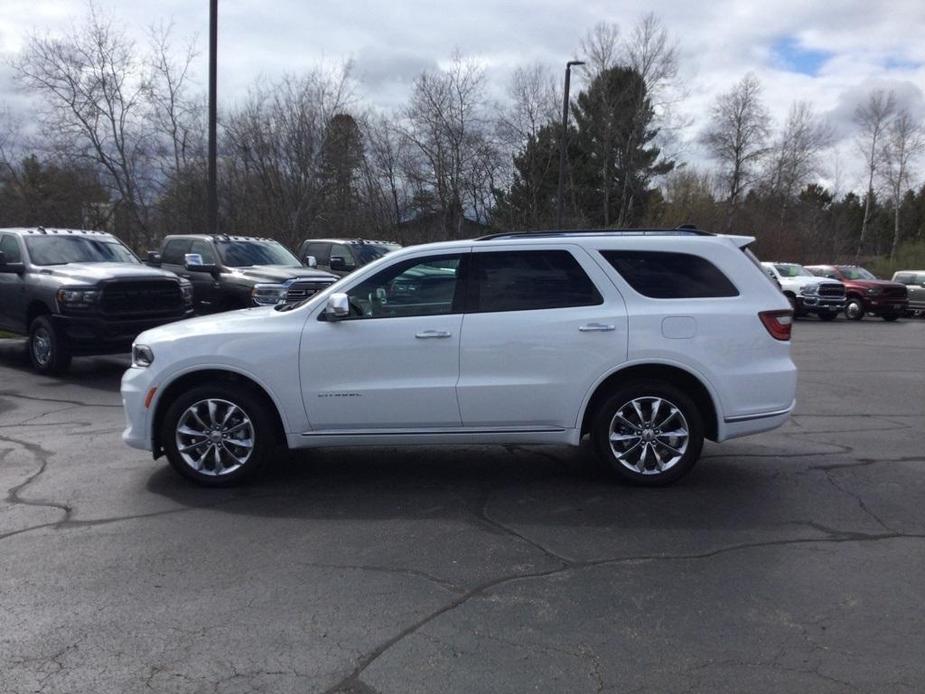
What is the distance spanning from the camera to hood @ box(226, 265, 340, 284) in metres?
13.6

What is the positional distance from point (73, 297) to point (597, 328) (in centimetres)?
820

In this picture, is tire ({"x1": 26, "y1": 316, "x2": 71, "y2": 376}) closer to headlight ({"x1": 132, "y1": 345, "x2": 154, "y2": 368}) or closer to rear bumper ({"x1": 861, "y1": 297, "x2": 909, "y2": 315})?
headlight ({"x1": 132, "y1": 345, "x2": 154, "y2": 368})

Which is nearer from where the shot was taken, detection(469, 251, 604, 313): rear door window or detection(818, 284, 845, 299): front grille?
detection(469, 251, 604, 313): rear door window

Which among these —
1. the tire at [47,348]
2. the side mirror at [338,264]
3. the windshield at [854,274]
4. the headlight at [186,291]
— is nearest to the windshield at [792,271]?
the windshield at [854,274]

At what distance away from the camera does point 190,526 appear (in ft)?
17.3

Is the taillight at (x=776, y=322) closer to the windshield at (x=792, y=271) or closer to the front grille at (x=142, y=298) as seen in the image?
the front grille at (x=142, y=298)

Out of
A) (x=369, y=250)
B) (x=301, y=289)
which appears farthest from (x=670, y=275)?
(x=369, y=250)

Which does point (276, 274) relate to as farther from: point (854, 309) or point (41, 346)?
point (854, 309)

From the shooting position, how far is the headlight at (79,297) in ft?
36.4

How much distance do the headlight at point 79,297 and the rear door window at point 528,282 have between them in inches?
283

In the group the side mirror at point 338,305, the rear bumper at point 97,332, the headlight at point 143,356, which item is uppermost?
the side mirror at point 338,305

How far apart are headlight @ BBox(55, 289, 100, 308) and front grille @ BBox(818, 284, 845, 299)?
73.0 ft

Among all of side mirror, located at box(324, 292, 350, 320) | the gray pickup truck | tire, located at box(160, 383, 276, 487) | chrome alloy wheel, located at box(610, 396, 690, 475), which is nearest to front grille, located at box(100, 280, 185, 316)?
the gray pickup truck

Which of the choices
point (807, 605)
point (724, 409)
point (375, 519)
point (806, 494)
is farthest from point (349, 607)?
point (806, 494)
